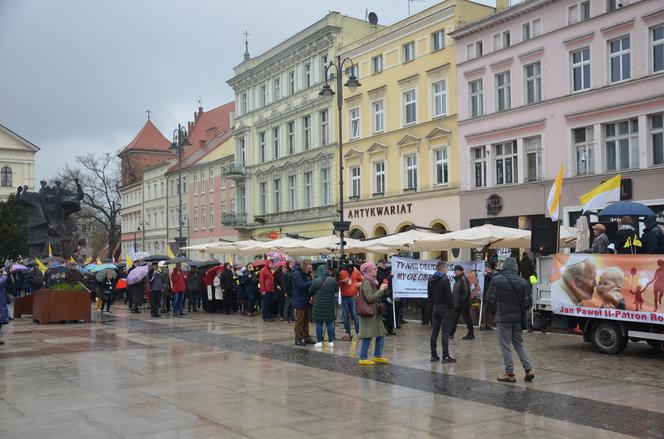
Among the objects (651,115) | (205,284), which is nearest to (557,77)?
(651,115)

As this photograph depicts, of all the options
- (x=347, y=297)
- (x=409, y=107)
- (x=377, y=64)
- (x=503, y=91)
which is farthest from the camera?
(x=377, y=64)

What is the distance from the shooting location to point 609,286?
13.9 metres

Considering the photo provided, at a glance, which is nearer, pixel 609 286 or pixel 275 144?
pixel 609 286

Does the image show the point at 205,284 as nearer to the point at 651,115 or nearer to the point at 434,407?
the point at 651,115

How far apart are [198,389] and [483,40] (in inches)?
1141

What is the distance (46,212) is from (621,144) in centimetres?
2380

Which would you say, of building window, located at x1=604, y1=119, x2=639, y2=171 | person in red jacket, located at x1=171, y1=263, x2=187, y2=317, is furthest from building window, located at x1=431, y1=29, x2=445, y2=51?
person in red jacket, located at x1=171, y1=263, x2=187, y2=317

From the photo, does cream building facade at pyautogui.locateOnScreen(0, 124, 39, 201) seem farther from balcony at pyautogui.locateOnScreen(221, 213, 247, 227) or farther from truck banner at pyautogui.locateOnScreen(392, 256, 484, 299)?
truck banner at pyautogui.locateOnScreen(392, 256, 484, 299)

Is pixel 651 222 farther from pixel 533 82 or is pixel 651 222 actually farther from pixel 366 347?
pixel 533 82

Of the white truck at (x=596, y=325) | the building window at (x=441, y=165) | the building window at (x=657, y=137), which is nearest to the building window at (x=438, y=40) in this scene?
the building window at (x=441, y=165)

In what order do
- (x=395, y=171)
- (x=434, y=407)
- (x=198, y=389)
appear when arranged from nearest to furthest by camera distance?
(x=434, y=407)
(x=198, y=389)
(x=395, y=171)

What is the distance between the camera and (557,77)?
3231 centimetres

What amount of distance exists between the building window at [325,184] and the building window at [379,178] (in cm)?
516

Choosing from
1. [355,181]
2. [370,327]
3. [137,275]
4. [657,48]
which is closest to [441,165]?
[355,181]
